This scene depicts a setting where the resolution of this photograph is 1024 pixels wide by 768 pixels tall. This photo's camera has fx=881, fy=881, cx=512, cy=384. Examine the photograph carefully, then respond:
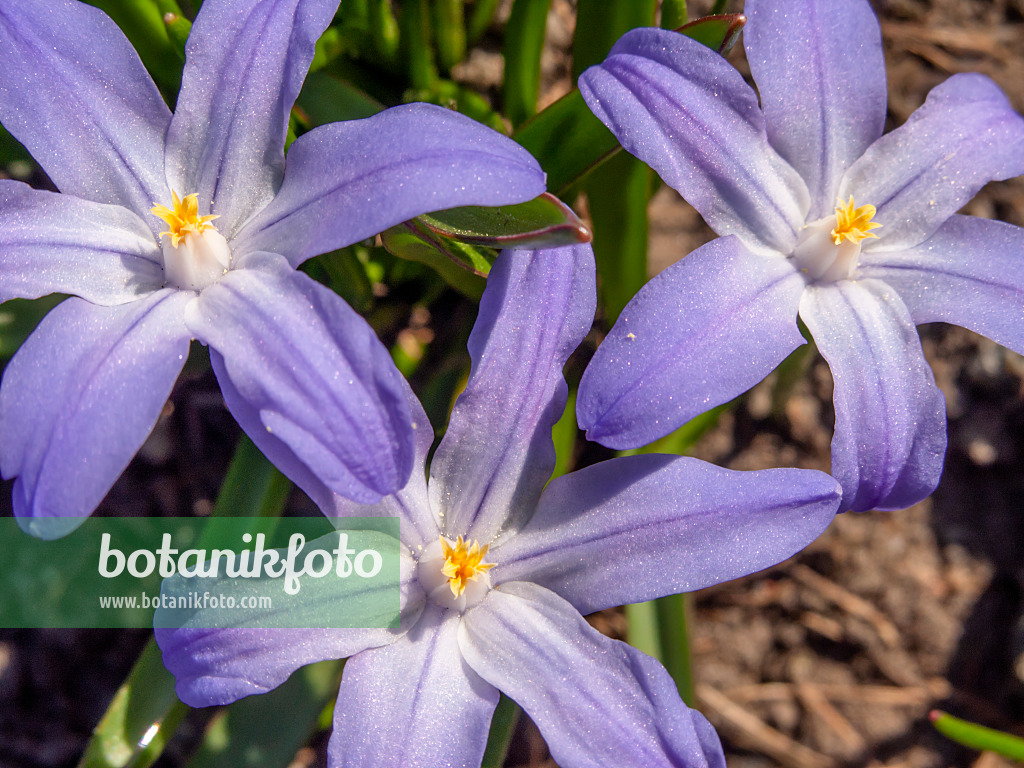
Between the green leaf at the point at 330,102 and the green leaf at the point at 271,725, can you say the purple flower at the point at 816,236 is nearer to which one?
the green leaf at the point at 330,102

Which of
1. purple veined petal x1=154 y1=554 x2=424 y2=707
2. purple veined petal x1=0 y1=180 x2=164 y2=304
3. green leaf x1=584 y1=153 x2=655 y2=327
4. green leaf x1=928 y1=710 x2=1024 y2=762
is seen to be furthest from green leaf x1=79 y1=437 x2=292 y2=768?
green leaf x1=928 y1=710 x2=1024 y2=762

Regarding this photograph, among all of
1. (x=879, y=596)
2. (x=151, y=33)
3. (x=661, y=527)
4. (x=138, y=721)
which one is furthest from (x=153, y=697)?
(x=879, y=596)

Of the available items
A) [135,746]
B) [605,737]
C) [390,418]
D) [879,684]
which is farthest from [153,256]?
[879,684]

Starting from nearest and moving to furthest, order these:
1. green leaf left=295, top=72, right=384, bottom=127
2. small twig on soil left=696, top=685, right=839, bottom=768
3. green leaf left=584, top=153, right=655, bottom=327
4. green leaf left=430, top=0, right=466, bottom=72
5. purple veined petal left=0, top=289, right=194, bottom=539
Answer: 1. purple veined petal left=0, top=289, right=194, bottom=539
2. green leaf left=295, top=72, right=384, bottom=127
3. green leaf left=584, top=153, right=655, bottom=327
4. green leaf left=430, top=0, right=466, bottom=72
5. small twig on soil left=696, top=685, right=839, bottom=768

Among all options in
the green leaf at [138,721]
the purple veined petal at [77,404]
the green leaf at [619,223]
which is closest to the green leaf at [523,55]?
the green leaf at [619,223]

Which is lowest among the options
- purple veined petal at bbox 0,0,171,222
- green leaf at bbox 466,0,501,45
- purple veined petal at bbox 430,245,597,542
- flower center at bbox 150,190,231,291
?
purple veined petal at bbox 430,245,597,542

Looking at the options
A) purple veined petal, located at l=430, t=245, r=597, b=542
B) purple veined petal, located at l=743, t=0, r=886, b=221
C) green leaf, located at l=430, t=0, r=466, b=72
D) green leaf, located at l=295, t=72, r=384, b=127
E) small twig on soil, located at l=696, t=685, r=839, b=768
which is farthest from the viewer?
small twig on soil, located at l=696, t=685, r=839, b=768

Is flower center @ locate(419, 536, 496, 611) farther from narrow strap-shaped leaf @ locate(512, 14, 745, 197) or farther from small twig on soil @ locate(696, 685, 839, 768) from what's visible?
small twig on soil @ locate(696, 685, 839, 768)
